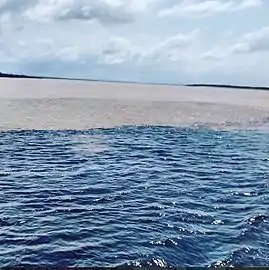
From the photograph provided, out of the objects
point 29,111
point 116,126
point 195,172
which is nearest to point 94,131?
point 116,126

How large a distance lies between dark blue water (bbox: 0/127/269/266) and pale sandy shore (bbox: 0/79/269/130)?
6.8 inches

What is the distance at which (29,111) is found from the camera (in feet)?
14.6

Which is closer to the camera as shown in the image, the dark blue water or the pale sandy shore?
the dark blue water

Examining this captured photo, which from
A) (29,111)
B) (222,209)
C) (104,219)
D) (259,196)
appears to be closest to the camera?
(104,219)

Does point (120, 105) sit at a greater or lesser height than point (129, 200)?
greater

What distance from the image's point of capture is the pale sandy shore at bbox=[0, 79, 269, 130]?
4.21 m

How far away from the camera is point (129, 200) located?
3830mm

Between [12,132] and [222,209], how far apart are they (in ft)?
4.83

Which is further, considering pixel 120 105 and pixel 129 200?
pixel 120 105

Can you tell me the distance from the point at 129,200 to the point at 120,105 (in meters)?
1.44

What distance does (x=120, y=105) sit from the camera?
5.11 m

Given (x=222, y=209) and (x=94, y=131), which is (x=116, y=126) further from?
(x=222, y=209)

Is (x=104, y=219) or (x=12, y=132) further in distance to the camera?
(x=12, y=132)

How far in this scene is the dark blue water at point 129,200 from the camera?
332 centimetres
